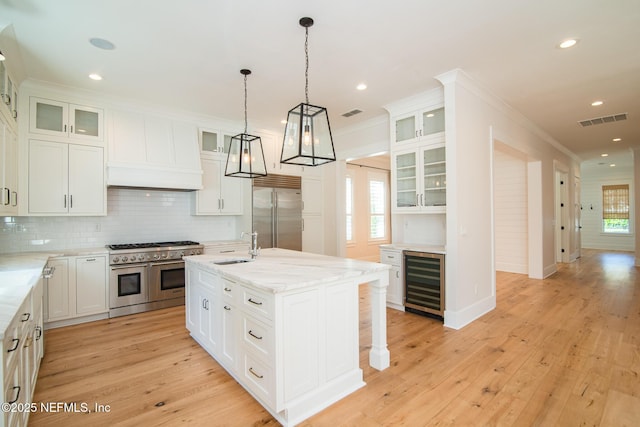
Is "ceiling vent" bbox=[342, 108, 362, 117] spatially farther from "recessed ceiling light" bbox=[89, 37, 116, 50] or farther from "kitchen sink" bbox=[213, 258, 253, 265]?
"recessed ceiling light" bbox=[89, 37, 116, 50]

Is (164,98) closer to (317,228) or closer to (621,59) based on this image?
(317,228)

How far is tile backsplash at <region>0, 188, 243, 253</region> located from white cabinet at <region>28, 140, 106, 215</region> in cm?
37

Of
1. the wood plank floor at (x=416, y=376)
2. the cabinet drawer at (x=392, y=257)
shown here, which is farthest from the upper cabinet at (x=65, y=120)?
the cabinet drawer at (x=392, y=257)

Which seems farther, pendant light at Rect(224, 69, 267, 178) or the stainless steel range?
the stainless steel range

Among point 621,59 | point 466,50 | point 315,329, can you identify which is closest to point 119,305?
point 315,329

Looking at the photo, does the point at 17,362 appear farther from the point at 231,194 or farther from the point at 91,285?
the point at 231,194

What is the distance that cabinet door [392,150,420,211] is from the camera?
4.27 m

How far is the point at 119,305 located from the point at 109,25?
3246 millimetres

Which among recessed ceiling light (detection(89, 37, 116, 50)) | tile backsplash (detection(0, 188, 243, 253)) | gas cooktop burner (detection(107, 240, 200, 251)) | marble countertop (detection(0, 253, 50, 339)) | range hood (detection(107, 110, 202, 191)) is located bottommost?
marble countertop (detection(0, 253, 50, 339))

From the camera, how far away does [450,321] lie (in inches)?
143

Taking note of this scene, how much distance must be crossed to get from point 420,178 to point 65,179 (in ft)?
14.8

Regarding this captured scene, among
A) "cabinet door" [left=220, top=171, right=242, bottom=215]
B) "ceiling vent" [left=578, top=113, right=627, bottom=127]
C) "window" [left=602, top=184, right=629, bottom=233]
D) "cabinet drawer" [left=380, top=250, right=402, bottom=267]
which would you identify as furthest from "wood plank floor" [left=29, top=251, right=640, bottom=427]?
"window" [left=602, top=184, right=629, bottom=233]

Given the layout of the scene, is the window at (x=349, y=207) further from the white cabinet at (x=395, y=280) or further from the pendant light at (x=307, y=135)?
the pendant light at (x=307, y=135)

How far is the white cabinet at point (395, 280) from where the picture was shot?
13.9 ft
